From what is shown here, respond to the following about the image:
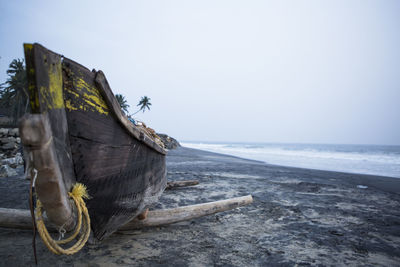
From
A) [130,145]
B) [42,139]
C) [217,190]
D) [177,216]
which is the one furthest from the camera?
[217,190]

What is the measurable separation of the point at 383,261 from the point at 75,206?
308 cm

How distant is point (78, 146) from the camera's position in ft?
4.76

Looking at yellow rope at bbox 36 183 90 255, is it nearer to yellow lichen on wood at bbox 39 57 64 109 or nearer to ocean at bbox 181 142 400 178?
yellow lichen on wood at bbox 39 57 64 109

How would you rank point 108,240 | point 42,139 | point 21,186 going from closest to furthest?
point 42,139
point 108,240
point 21,186

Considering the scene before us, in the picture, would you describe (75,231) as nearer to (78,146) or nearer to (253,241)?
(78,146)

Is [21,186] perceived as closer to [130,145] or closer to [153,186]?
[153,186]

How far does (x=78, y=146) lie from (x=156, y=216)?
5.72 feet

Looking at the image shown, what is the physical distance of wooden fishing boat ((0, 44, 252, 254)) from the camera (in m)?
1.09

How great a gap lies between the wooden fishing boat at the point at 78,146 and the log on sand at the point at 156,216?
0.55 metres

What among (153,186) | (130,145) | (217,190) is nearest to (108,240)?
(153,186)

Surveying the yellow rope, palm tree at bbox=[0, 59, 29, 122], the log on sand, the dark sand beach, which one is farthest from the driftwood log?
palm tree at bbox=[0, 59, 29, 122]

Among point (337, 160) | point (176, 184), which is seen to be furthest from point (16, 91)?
point (337, 160)

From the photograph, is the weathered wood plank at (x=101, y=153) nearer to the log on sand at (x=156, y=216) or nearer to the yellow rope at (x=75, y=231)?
the yellow rope at (x=75, y=231)

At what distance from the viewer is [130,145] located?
1959mm
